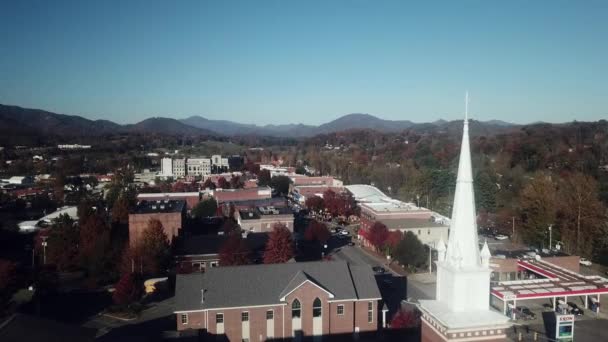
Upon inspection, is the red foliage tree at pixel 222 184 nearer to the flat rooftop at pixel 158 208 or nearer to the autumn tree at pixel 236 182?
the autumn tree at pixel 236 182

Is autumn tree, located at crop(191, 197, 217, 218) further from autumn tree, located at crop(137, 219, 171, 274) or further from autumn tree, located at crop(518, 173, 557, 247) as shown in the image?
autumn tree, located at crop(518, 173, 557, 247)

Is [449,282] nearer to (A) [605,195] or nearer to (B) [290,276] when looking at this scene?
(B) [290,276]

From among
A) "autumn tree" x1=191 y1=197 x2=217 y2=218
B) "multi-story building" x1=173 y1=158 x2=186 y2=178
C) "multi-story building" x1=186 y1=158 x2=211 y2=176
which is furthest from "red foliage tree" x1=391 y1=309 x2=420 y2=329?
"multi-story building" x1=186 y1=158 x2=211 y2=176

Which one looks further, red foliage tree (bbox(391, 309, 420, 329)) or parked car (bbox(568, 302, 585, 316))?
parked car (bbox(568, 302, 585, 316))

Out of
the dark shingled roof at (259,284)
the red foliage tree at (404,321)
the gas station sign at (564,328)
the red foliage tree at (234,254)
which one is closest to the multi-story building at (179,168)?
the red foliage tree at (234,254)

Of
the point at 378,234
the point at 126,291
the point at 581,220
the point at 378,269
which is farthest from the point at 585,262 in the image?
the point at 126,291

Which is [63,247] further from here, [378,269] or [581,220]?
[581,220]
